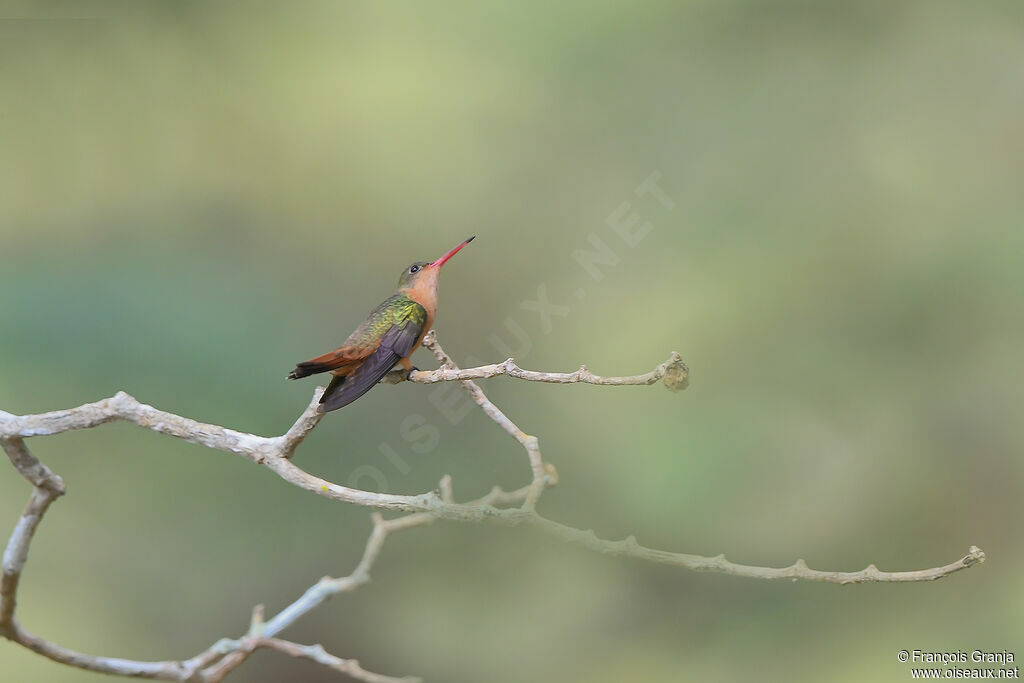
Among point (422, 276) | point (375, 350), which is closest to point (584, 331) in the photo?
point (422, 276)

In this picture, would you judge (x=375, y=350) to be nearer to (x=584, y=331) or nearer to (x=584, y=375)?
(x=584, y=375)

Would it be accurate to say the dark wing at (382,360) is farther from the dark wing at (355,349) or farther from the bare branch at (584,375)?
the bare branch at (584,375)

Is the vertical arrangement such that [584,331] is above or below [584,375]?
above

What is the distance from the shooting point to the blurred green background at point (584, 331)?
4074 mm

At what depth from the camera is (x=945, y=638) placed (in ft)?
12.8

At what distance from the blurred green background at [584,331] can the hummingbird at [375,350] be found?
6.94 ft

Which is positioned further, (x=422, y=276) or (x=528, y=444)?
(x=422, y=276)

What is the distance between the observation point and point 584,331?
422cm

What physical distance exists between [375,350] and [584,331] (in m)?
2.43

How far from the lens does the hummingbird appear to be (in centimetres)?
175

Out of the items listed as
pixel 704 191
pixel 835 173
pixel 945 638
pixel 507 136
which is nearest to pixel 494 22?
pixel 507 136

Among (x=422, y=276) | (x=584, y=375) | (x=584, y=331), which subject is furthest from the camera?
(x=584, y=331)

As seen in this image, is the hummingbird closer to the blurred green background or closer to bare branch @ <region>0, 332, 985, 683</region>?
bare branch @ <region>0, 332, 985, 683</region>

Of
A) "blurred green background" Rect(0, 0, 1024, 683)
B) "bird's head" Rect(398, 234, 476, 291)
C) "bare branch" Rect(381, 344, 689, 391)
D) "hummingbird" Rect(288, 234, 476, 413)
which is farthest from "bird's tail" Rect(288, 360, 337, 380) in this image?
"blurred green background" Rect(0, 0, 1024, 683)
